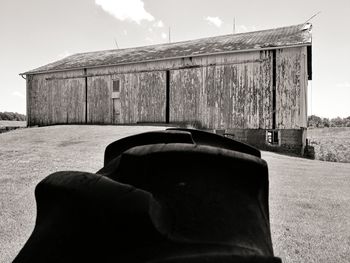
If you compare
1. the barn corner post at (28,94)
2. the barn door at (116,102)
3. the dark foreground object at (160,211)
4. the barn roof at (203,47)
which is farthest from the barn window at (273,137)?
the barn corner post at (28,94)

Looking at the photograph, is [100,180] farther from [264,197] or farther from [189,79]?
[189,79]

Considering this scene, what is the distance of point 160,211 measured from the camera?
754 mm

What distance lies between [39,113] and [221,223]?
26.4 m

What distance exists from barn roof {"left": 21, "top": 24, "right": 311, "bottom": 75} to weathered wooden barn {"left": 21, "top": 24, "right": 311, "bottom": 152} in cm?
7

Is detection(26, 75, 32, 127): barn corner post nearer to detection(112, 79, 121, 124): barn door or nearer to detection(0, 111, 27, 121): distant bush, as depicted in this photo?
detection(112, 79, 121, 124): barn door

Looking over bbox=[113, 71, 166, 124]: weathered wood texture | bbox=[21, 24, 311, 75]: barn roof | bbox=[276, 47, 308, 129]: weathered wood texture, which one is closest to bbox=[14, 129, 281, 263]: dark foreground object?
bbox=[276, 47, 308, 129]: weathered wood texture

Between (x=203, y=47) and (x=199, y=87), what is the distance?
3.41 meters

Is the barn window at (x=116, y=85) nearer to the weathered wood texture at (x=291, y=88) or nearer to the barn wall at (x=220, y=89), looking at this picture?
the barn wall at (x=220, y=89)

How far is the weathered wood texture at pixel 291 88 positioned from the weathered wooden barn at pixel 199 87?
0.05m

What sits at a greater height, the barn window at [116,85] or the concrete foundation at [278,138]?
the barn window at [116,85]

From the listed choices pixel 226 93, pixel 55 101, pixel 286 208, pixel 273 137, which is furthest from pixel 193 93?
pixel 286 208

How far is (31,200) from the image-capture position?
5281 millimetres

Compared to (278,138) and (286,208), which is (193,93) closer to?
(278,138)

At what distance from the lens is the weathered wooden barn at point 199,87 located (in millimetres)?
17562
